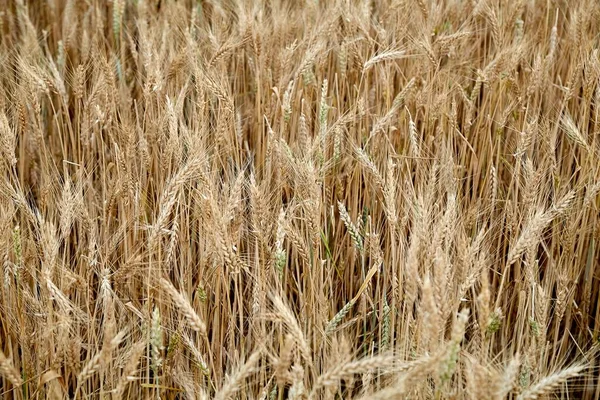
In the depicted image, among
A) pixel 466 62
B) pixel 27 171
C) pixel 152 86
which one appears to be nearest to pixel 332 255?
pixel 152 86

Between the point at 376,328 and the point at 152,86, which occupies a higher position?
the point at 152,86

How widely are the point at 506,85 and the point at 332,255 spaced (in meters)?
0.81

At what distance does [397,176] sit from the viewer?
2.09 m

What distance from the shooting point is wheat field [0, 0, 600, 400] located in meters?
1.48

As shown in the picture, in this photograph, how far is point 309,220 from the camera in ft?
5.23

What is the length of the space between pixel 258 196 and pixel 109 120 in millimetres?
781

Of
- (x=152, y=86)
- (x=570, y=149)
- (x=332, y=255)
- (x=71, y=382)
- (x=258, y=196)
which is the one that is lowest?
(x=71, y=382)

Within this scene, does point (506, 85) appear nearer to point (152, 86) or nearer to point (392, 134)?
point (392, 134)

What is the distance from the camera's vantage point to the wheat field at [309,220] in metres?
1.48

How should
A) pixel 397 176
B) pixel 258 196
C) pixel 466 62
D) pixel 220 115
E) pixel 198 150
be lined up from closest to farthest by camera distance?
1. pixel 258 196
2. pixel 198 150
3. pixel 220 115
4. pixel 397 176
5. pixel 466 62

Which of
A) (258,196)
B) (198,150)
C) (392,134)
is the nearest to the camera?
(258,196)

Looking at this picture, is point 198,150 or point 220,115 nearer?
point 198,150

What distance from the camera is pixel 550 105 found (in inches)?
93.8

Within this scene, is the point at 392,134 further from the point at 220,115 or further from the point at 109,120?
the point at 109,120
